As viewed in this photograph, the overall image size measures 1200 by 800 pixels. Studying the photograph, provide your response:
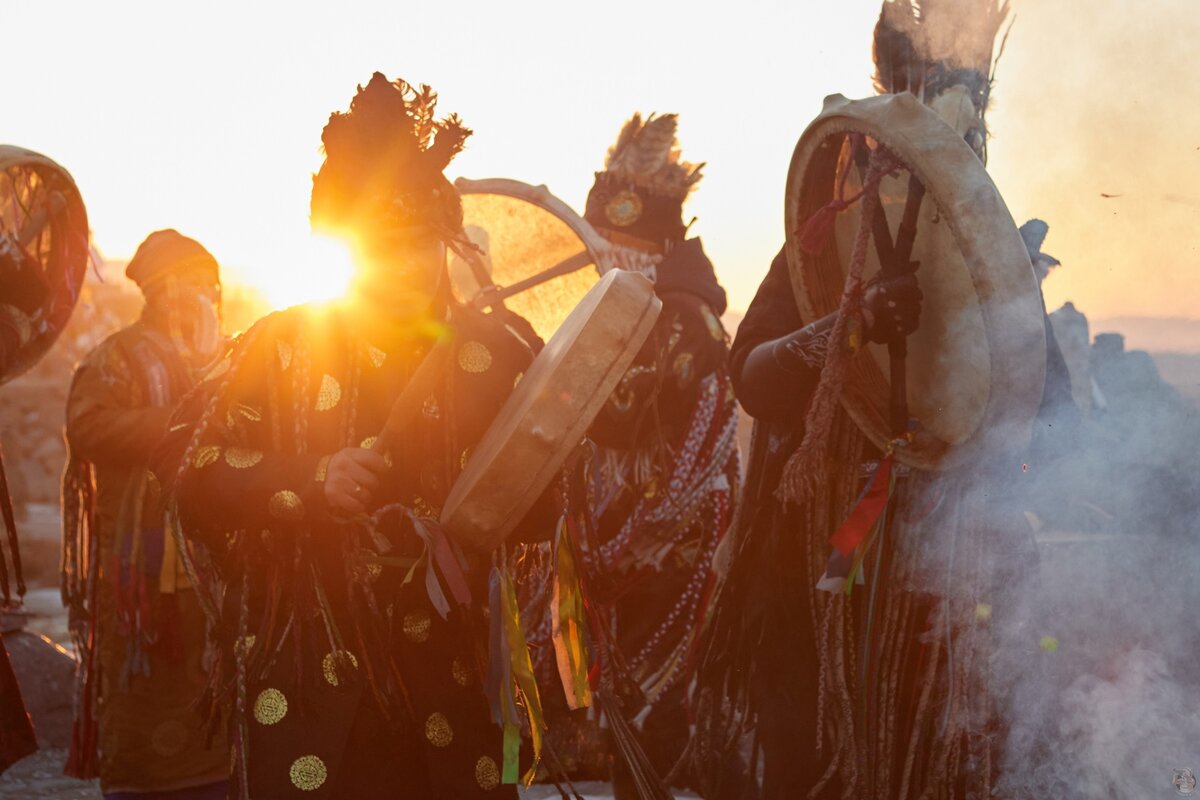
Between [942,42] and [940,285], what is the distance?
783 millimetres

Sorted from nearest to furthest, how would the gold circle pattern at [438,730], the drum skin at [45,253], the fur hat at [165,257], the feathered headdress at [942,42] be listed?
the gold circle pattern at [438,730] → the feathered headdress at [942,42] → the drum skin at [45,253] → the fur hat at [165,257]

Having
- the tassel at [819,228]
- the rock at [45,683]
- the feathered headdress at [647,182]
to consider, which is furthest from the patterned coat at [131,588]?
the tassel at [819,228]

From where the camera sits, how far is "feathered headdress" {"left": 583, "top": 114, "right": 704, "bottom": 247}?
6.15m

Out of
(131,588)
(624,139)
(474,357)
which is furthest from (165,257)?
(474,357)

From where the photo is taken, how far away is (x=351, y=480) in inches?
112

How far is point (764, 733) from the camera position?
3541 millimetres

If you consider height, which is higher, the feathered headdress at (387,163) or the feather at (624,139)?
the feather at (624,139)

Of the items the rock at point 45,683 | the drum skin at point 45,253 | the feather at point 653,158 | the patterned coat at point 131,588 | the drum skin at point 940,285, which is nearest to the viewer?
the drum skin at point 940,285

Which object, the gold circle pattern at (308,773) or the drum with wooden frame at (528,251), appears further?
the drum with wooden frame at (528,251)

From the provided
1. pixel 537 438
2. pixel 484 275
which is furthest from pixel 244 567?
pixel 484 275

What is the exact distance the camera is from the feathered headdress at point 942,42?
3.41 m

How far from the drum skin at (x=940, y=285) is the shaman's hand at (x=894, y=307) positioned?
93 millimetres

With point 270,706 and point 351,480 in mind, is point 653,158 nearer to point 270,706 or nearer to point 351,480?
point 351,480

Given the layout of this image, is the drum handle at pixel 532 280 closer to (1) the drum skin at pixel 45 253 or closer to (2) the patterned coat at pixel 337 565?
(1) the drum skin at pixel 45 253
